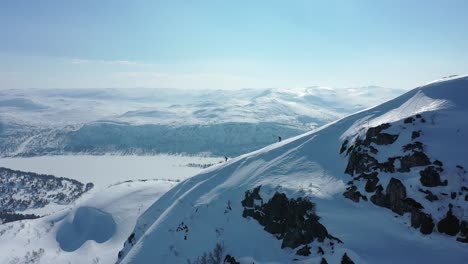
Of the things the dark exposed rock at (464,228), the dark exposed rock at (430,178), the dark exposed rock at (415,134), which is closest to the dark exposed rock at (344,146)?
the dark exposed rock at (415,134)

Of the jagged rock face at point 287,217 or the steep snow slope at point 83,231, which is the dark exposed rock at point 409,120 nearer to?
the jagged rock face at point 287,217

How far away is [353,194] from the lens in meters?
50.4

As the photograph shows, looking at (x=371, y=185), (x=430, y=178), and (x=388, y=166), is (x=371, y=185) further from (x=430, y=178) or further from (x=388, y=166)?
(x=430, y=178)

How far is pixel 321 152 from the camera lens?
6488 cm

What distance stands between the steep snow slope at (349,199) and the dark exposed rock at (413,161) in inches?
5.1

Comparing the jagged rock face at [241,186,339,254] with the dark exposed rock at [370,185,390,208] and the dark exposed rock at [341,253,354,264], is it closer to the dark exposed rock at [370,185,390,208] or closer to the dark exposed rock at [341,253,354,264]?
the dark exposed rock at [341,253,354,264]

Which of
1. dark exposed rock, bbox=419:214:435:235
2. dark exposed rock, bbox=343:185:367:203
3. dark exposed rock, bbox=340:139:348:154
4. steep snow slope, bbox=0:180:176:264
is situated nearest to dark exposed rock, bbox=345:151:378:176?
dark exposed rock, bbox=343:185:367:203

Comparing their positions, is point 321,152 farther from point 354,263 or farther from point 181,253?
point 181,253

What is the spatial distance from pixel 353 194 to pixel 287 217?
10576 millimetres

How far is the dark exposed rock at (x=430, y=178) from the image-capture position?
44.0 m

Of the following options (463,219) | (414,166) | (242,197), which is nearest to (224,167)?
(242,197)

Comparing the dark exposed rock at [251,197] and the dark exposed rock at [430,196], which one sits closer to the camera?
the dark exposed rock at [430,196]

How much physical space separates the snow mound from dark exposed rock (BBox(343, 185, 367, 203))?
81.8 metres

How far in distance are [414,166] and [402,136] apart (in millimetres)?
6379
